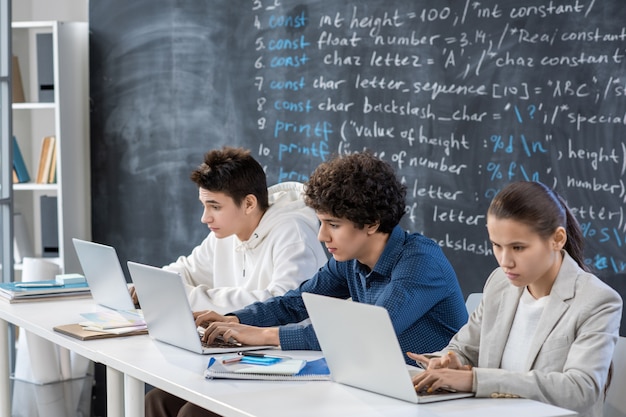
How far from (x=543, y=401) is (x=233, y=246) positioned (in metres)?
1.62

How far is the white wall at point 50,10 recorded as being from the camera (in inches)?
196

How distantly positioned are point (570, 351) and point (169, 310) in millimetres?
994

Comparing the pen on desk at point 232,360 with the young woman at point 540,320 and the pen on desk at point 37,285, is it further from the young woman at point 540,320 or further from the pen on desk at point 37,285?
the pen on desk at point 37,285

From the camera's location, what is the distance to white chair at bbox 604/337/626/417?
82.5 inches

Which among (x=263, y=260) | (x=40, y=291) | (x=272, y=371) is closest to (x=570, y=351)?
(x=272, y=371)

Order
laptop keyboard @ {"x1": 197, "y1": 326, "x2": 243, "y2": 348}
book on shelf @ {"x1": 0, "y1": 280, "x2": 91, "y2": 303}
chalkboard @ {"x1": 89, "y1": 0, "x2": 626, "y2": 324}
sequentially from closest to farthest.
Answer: laptop keyboard @ {"x1": 197, "y1": 326, "x2": 243, "y2": 348} → book on shelf @ {"x1": 0, "y1": 280, "x2": 91, "y2": 303} → chalkboard @ {"x1": 89, "y1": 0, "x2": 626, "y2": 324}

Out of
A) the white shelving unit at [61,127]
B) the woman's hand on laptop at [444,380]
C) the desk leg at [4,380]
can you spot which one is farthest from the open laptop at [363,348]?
the white shelving unit at [61,127]

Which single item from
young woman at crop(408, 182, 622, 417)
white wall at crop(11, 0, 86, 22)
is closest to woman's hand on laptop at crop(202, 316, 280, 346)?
young woman at crop(408, 182, 622, 417)

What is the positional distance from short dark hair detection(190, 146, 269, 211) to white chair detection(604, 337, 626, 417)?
4.50ft

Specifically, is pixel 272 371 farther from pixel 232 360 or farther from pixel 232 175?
pixel 232 175

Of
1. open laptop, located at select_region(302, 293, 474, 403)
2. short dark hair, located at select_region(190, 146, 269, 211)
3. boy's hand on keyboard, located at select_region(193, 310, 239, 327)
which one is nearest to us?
open laptop, located at select_region(302, 293, 474, 403)

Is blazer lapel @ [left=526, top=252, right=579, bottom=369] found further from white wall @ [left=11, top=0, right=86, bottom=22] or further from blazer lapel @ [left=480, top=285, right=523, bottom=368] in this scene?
white wall @ [left=11, top=0, right=86, bottom=22]

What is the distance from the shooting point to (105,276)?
292 cm

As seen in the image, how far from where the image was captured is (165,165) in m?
4.64
